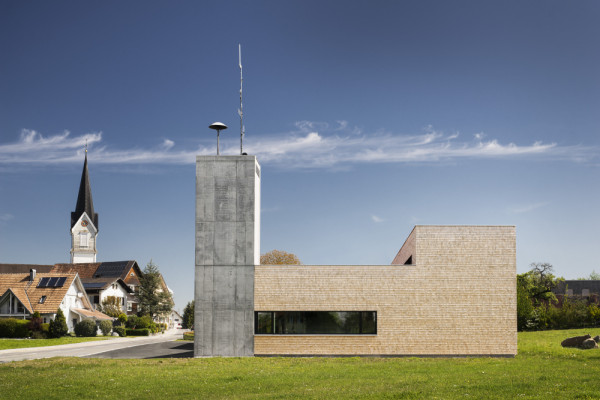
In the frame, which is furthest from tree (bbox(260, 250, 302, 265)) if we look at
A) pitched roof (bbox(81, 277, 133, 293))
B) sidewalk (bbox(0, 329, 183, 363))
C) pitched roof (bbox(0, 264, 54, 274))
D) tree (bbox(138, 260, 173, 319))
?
pitched roof (bbox(0, 264, 54, 274))

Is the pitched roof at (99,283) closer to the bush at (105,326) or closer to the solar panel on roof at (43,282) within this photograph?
the solar panel on roof at (43,282)

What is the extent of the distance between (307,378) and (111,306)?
62735 millimetres

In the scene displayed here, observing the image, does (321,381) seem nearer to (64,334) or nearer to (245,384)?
(245,384)

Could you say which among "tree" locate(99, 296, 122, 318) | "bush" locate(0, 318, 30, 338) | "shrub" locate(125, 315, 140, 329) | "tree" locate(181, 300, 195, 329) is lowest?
"tree" locate(181, 300, 195, 329)

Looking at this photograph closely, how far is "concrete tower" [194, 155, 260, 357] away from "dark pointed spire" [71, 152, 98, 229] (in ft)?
280

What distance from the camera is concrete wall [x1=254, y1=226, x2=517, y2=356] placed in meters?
27.5

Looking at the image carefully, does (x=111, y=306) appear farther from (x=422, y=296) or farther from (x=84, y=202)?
(x=422, y=296)

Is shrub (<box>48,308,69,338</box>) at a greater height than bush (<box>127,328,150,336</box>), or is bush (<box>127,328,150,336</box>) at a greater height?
shrub (<box>48,308,69,338</box>)

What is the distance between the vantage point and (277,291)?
91.0ft

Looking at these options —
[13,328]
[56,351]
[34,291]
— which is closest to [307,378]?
[56,351]

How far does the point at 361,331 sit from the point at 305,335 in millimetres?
2563

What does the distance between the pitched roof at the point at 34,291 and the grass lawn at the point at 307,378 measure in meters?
34.6

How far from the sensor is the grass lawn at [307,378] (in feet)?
50.4

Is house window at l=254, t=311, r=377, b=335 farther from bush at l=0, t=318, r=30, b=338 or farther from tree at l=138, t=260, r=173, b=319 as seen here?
tree at l=138, t=260, r=173, b=319
